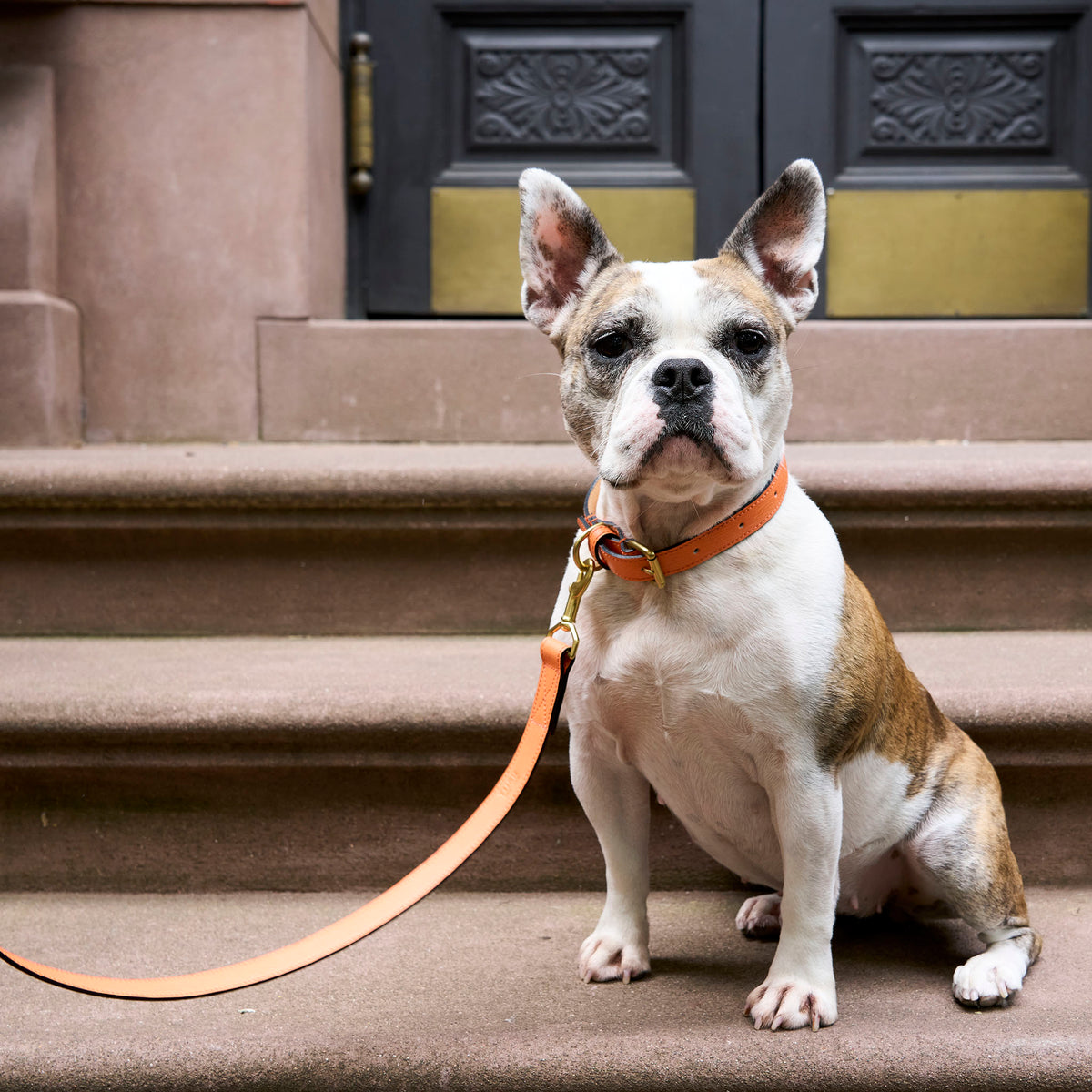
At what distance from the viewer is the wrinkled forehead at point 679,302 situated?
136 centimetres

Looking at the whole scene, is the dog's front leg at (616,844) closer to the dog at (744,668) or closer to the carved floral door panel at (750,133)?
the dog at (744,668)

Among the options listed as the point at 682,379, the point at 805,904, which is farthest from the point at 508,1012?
the point at 682,379

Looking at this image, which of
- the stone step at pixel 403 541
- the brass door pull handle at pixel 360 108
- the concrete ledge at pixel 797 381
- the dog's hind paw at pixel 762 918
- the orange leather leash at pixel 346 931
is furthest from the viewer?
the brass door pull handle at pixel 360 108

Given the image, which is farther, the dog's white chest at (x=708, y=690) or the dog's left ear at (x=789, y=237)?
the dog's left ear at (x=789, y=237)

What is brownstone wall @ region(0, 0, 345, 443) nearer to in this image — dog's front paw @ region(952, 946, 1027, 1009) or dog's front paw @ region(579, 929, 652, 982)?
dog's front paw @ region(579, 929, 652, 982)

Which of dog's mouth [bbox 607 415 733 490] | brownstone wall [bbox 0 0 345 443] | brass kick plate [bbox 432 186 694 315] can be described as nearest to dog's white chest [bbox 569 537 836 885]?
dog's mouth [bbox 607 415 733 490]

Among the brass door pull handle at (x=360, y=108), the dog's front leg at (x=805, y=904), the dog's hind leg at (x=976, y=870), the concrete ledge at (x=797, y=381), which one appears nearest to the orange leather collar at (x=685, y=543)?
the dog's front leg at (x=805, y=904)

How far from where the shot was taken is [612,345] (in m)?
1.39

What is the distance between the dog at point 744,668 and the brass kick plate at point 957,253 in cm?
174

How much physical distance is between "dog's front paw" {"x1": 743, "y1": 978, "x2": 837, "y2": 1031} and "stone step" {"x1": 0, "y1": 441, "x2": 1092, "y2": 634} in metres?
0.92

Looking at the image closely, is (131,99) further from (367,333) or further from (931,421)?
(931,421)

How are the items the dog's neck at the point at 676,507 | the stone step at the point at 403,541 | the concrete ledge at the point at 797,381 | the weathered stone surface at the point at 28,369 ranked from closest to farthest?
the dog's neck at the point at 676,507
the stone step at the point at 403,541
the weathered stone surface at the point at 28,369
the concrete ledge at the point at 797,381

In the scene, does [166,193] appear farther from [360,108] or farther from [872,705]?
[872,705]

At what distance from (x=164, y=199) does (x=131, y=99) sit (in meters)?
0.24
